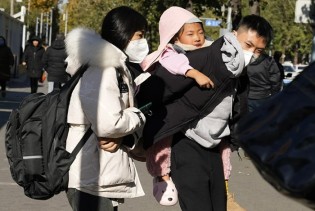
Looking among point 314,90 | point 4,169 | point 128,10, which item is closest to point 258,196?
point 4,169

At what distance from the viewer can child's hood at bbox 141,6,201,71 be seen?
5.42m

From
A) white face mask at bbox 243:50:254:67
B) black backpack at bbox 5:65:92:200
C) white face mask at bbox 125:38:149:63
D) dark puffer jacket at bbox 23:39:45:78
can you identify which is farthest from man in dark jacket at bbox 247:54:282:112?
dark puffer jacket at bbox 23:39:45:78

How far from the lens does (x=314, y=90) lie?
224cm

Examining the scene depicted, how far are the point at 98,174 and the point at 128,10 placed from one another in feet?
3.03

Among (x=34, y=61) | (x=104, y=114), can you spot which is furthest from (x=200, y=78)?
(x=34, y=61)

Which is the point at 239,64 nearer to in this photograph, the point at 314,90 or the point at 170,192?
the point at 170,192

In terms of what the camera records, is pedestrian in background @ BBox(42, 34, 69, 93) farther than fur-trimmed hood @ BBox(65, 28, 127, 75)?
Yes

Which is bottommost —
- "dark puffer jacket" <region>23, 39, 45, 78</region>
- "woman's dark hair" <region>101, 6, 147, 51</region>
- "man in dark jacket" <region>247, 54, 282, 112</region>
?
"dark puffer jacket" <region>23, 39, 45, 78</region>

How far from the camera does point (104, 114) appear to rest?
4.59 m

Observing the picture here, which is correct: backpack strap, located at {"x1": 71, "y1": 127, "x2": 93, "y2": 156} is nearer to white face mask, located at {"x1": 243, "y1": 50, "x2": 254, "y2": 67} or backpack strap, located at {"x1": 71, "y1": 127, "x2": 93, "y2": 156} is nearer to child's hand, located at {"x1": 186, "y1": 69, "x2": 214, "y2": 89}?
child's hand, located at {"x1": 186, "y1": 69, "x2": 214, "y2": 89}

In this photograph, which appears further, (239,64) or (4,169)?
(4,169)

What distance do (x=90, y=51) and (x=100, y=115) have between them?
353 millimetres

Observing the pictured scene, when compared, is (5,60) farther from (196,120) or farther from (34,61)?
(196,120)

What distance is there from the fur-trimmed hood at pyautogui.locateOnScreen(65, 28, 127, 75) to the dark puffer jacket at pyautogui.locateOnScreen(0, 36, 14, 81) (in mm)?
20261
